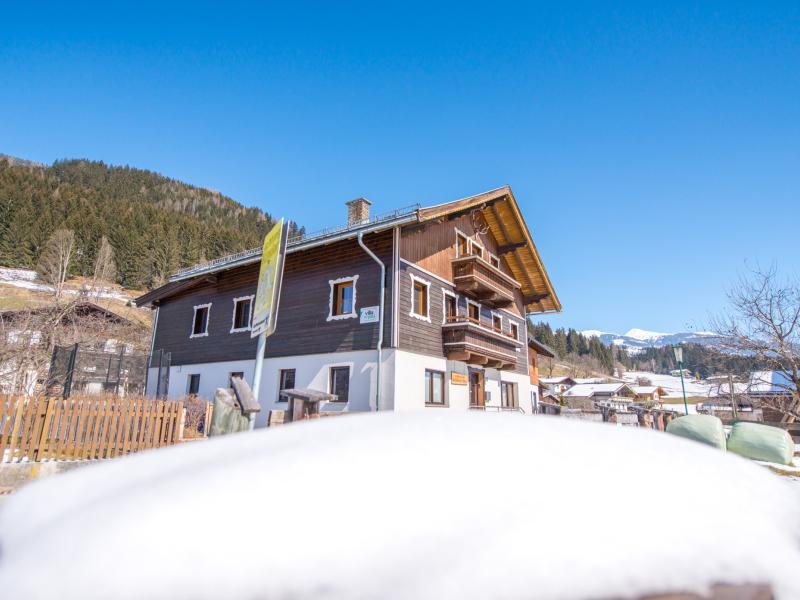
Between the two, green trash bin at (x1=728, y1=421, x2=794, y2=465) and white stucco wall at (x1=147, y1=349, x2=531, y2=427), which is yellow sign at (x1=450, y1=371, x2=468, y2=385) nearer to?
white stucco wall at (x1=147, y1=349, x2=531, y2=427)

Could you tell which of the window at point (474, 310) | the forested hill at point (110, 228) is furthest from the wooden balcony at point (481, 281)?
the forested hill at point (110, 228)

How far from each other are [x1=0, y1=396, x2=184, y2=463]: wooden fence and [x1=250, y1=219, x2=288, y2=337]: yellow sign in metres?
4.14

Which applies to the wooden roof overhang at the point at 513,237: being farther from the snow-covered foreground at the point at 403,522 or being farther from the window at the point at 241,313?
the snow-covered foreground at the point at 403,522

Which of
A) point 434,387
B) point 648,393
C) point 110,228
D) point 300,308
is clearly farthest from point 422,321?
point 648,393

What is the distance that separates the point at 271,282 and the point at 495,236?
675 inches

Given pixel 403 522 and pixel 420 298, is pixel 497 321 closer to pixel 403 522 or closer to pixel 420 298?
pixel 420 298

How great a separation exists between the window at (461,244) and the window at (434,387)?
557 cm

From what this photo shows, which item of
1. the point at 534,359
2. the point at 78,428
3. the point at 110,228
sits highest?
the point at 110,228

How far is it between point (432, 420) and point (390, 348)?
13.3m

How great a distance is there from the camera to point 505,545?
40.6 inches

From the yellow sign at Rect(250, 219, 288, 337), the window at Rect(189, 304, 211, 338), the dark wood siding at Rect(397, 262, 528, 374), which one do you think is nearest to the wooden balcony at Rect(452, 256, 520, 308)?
the dark wood siding at Rect(397, 262, 528, 374)

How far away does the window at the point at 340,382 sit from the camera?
15.4 metres

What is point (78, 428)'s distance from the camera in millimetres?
8844

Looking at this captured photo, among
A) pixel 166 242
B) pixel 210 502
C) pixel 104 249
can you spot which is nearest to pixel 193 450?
pixel 210 502
